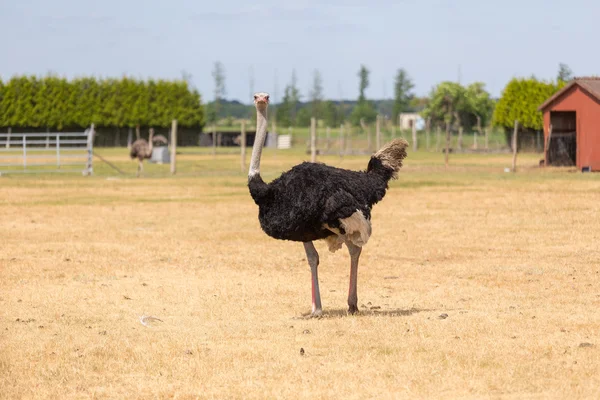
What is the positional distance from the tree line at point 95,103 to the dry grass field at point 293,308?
51.5 meters

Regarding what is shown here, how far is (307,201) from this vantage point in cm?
941

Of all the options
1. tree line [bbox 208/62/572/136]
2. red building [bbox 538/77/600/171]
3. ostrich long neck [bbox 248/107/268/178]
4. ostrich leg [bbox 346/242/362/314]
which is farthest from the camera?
tree line [bbox 208/62/572/136]

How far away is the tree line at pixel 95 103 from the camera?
71738mm

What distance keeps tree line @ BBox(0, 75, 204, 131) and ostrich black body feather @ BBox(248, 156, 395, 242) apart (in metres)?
64.2

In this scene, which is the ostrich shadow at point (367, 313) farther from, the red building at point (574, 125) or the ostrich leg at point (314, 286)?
the red building at point (574, 125)

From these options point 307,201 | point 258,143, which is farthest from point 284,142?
point 307,201

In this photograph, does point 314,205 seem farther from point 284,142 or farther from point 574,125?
point 284,142

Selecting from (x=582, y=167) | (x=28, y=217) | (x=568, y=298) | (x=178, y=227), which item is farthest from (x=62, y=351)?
(x=582, y=167)

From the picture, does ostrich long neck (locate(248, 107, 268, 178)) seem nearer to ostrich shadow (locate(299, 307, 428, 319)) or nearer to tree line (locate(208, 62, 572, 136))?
ostrich shadow (locate(299, 307, 428, 319))

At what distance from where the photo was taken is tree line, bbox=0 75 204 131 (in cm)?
7174

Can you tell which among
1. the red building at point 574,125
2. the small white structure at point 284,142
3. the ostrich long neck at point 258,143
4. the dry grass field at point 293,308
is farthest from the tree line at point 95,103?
the ostrich long neck at point 258,143

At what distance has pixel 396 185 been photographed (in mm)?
29734

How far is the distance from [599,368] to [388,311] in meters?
2.98

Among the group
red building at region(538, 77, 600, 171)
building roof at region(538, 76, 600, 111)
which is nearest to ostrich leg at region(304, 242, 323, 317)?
red building at region(538, 77, 600, 171)
